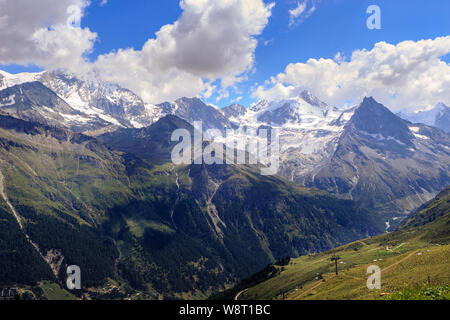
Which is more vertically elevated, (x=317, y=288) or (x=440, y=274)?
(x=440, y=274)
